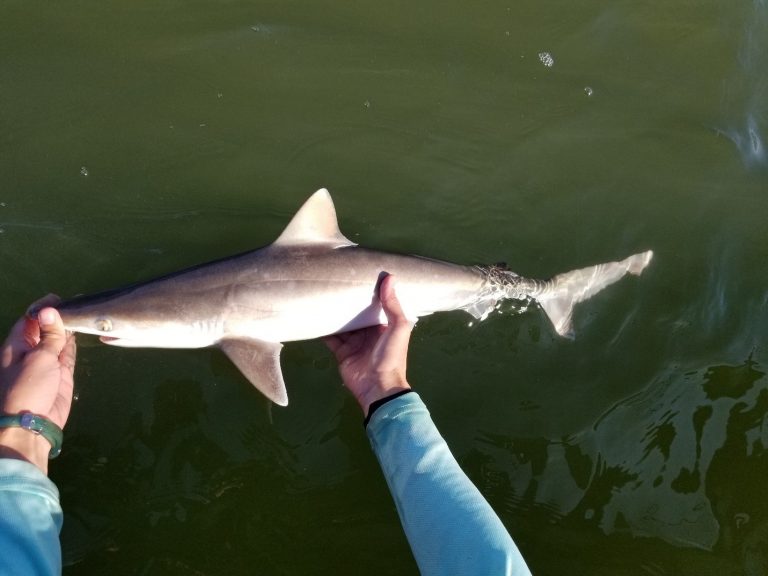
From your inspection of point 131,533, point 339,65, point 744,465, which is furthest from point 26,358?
point 744,465

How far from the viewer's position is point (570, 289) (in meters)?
4.11

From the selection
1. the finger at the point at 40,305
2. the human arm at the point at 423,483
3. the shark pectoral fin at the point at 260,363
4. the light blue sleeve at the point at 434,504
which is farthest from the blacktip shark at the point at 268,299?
the light blue sleeve at the point at 434,504

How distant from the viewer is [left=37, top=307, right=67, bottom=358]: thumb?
2980 mm

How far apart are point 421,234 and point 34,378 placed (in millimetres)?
2483

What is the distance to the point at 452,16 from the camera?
4.93 m

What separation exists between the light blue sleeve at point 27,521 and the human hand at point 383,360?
1461 mm

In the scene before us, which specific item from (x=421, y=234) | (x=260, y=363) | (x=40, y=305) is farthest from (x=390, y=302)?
(x=40, y=305)

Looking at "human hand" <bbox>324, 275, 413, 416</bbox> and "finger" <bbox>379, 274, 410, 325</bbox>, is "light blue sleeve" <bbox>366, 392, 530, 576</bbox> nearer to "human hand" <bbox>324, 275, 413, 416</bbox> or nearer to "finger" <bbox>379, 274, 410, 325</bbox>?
"human hand" <bbox>324, 275, 413, 416</bbox>

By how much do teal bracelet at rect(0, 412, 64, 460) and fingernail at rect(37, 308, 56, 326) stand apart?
433 millimetres

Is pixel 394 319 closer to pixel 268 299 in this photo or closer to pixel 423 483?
pixel 268 299

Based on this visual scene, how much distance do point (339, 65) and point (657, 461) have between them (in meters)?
3.56

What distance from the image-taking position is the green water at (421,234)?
148 inches

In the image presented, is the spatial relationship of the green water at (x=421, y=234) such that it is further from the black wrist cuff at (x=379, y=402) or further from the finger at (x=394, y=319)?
the black wrist cuff at (x=379, y=402)

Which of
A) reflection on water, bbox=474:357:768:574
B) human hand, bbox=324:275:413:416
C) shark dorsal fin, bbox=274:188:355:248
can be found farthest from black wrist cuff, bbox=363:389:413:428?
reflection on water, bbox=474:357:768:574
